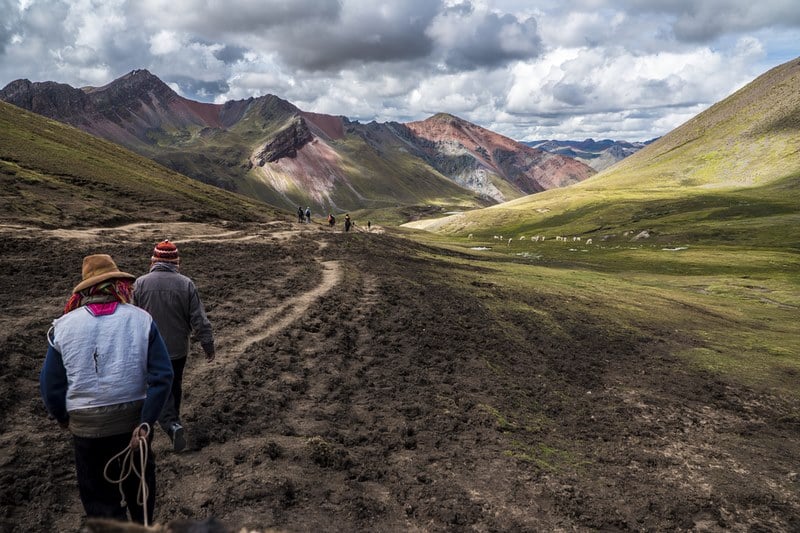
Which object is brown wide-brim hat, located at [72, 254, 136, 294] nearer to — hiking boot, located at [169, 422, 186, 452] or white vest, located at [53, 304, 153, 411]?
white vest, located at [53, 304, 153, 411]

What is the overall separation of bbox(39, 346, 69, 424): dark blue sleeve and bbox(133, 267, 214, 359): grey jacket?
144 inches

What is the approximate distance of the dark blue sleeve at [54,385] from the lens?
6.14 m

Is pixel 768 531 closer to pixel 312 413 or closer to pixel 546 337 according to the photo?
pixel 312 413

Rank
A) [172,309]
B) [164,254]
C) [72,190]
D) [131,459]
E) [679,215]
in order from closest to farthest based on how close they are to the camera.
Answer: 1. [131,459]
2. [172,309]
3. [164,254]
4. [72,190]
5. [679,215]

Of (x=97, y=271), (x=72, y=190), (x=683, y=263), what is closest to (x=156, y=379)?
(x=97, y=271)

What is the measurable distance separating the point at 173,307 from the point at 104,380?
4050mm

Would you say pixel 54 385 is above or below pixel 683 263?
above

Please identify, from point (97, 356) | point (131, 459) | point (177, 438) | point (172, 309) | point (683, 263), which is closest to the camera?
point (97, 356)

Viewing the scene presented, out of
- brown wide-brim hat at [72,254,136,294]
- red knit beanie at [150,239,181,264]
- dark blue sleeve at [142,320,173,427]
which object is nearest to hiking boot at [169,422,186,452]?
dark blue sleeve at [142,320,173,427]

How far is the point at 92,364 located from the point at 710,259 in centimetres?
9244

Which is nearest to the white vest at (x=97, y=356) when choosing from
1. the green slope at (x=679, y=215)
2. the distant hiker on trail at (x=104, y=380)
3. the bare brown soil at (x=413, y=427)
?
the distant hiker on trail at (x=104, y=380)

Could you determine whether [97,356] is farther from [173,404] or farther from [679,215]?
[679,215]

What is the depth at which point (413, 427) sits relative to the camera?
13.6 meters

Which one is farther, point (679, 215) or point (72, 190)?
point (679, 215)
